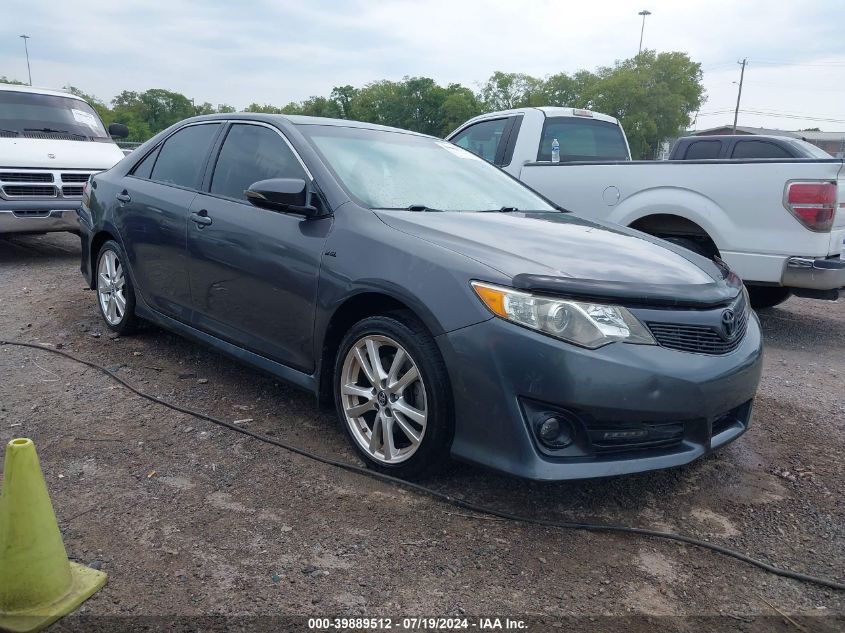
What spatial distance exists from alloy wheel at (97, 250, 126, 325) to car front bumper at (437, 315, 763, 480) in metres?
3.13

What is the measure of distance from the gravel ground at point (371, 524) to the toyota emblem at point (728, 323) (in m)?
0.74

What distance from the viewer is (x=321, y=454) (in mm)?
3342

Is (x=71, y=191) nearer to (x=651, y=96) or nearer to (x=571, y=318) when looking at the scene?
(x=571, y=318)

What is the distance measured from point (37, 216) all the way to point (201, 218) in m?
5.01

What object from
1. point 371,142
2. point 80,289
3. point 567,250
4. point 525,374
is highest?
point 371,142

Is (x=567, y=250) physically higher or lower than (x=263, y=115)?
lower

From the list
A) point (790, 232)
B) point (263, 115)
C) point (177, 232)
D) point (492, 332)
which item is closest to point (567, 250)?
point (492, 332)

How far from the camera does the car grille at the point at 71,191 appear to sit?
8211 millimetres

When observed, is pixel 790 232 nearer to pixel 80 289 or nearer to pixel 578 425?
pixel 578 425

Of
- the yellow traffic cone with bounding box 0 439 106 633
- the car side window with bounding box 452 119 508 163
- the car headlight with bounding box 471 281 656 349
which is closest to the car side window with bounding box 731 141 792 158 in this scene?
the car side window with bounding box 452 119 508 163

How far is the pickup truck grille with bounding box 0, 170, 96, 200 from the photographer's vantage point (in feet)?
25.4

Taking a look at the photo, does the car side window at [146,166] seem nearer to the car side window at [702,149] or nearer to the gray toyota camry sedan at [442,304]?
the gray toyota camry sedan at [442,304]

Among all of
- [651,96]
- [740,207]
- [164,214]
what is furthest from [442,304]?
[651,96]

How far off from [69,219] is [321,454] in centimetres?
625
